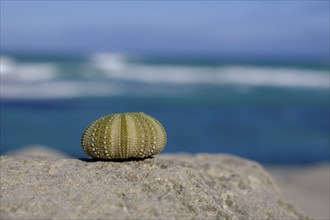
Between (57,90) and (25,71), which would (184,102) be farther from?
(25,71)

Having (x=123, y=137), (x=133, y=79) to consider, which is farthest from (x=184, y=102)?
(x=123, y=137)

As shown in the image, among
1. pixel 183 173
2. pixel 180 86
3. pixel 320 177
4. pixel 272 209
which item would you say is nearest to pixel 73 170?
pixel 183 173

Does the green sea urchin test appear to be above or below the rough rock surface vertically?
above

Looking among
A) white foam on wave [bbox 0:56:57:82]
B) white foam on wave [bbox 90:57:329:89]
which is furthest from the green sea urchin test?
white foam on wave [bbox 0:56:57:82]

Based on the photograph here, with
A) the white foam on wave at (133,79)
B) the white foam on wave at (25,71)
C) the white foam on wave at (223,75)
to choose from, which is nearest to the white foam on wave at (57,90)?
the white foam on wave at (133,79)

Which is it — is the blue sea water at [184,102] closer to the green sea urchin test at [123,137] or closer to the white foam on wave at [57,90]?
the white foam on wave at [57,90]

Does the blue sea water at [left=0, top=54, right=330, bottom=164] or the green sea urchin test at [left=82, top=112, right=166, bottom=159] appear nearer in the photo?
the green sea urchin test at [left=82, top=112, right=166, bottom=159]

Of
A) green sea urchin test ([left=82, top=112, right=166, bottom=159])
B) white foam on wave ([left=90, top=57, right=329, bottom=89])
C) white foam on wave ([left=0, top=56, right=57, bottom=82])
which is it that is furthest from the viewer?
white foam on wave ([left=90, top=57, right=329, bottom=89])

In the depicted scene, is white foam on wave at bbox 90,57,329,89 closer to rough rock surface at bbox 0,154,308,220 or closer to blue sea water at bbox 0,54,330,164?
blue sea water at bbox 0,54,330,164
